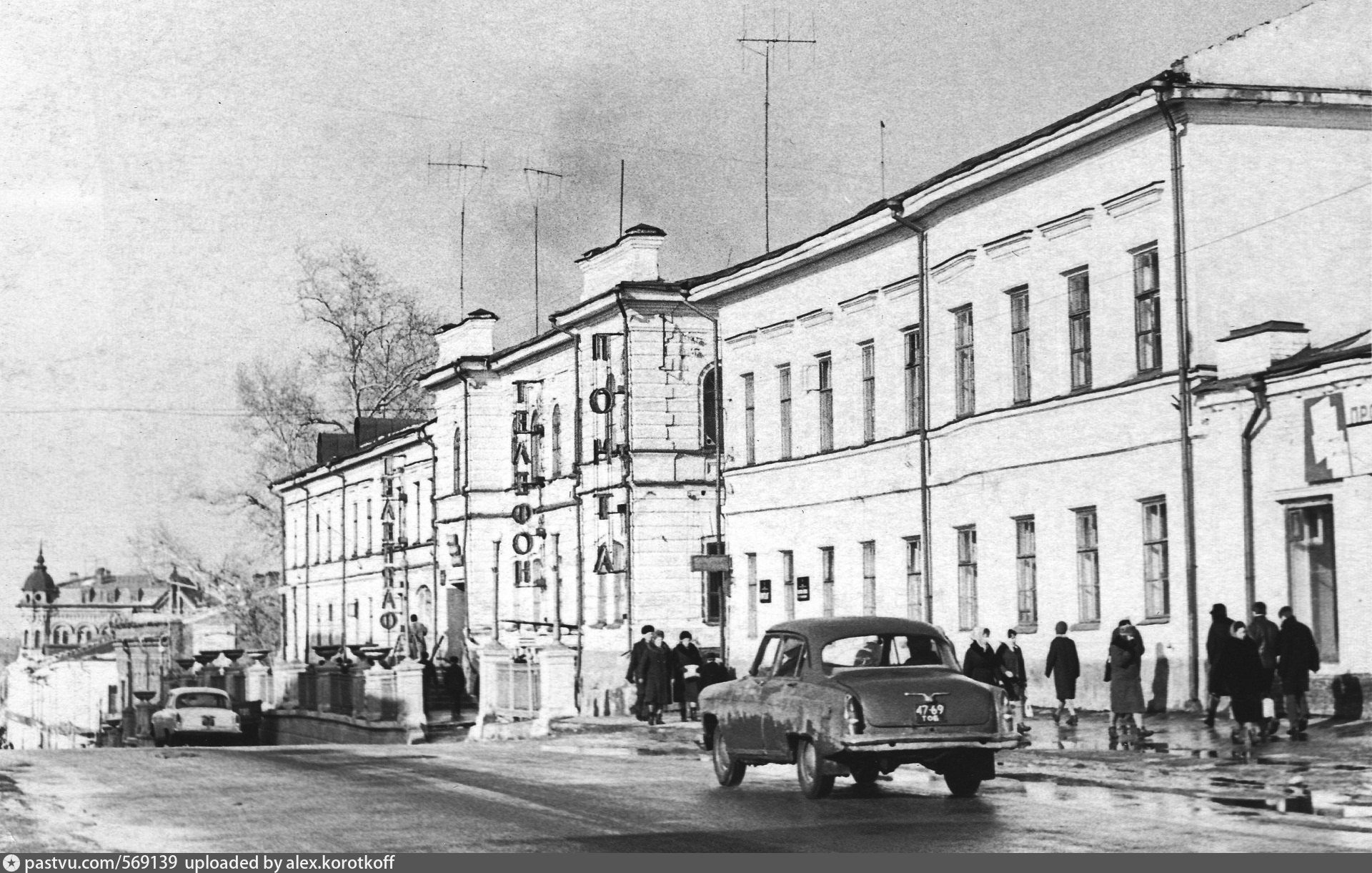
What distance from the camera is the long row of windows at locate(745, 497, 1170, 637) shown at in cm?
3061

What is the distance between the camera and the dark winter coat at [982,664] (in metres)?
29.2

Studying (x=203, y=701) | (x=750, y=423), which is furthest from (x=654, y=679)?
(x=203, y=701)

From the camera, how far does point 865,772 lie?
64.8 feet

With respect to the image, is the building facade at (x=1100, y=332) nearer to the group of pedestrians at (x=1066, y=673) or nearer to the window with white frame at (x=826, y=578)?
the window with white frame at (x=826, y=578)

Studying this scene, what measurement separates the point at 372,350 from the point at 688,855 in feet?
209

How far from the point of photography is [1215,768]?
71.9 ft

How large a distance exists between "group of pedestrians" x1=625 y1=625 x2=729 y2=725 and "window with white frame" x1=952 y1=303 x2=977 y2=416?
A: 22.7 feet

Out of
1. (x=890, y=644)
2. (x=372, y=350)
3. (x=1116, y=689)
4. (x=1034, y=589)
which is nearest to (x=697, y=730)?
(x=1034, y=589)

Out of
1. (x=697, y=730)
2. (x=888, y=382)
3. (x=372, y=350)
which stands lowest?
(x=697, y=730)

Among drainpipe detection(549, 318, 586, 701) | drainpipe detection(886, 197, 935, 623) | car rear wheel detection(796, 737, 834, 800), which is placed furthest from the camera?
drainpipe detection(549, 318, 586, 701)

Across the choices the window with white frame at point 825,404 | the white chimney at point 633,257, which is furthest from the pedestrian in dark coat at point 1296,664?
the white chimney at point 633,257

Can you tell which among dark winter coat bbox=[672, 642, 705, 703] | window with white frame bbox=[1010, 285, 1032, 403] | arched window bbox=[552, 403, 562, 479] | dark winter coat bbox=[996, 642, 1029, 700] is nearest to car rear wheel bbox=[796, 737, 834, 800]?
dark winter coat bbox=[996, 642, 1029, 700]

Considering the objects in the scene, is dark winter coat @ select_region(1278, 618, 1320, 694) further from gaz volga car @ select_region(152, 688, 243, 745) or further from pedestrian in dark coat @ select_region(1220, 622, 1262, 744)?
gaz volga car @ select_region(152, 688, 243, 745)

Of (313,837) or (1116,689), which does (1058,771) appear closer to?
(1116,689)
